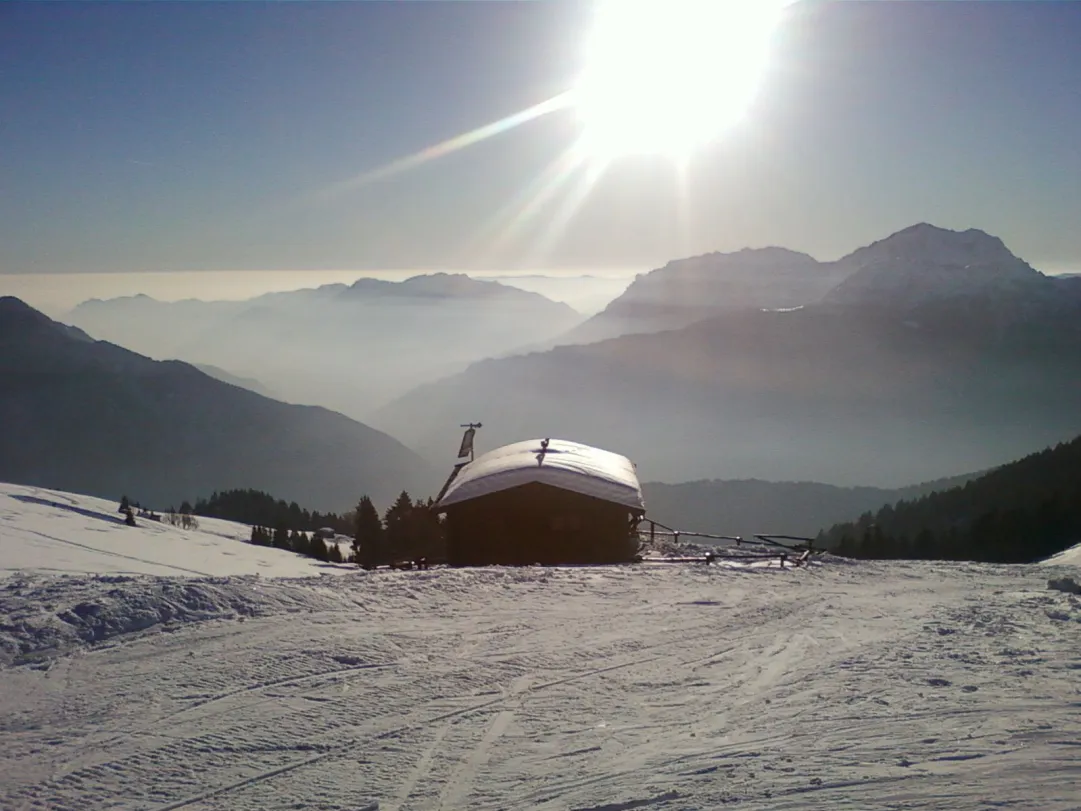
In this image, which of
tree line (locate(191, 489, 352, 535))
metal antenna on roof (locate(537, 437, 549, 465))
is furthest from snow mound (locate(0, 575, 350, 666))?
Result: tree line (locate(191, 489, 352, 535))

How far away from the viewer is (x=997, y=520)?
47188mm

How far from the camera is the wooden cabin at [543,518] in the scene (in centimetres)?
2261

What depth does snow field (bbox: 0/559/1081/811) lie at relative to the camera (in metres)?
5.75

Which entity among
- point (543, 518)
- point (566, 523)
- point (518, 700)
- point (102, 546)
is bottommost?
point (518, 700)

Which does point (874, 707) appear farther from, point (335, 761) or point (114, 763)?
point (114, 763)

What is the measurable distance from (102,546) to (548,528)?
1250 cm

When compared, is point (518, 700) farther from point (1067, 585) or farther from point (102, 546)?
point (102, 546)

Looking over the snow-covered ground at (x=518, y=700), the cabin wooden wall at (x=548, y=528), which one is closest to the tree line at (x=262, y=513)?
the cabin wooden wall at (x=548, y=528)

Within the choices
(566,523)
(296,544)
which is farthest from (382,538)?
(566,523)

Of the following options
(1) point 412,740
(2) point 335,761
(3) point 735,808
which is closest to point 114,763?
(2) point 335,761

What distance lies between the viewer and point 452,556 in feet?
77.2

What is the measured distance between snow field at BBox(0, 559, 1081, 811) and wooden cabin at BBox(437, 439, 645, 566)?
972 cm

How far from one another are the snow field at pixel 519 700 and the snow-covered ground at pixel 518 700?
0.03 meters

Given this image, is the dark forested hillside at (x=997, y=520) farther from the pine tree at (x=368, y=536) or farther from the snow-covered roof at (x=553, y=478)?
the pine tree at (x=368, y=536)
